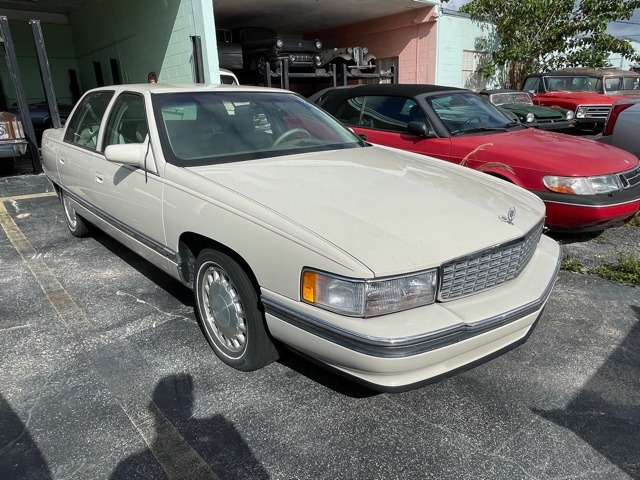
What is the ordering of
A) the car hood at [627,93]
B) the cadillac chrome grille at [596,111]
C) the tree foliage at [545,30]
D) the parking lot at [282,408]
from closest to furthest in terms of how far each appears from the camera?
the parking lot at [282,408] → the cadillac chrome grille at [596,111] → the car hood at [627,93] → the tree foliage at [545,30]

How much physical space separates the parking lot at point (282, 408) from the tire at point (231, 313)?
0.41ft

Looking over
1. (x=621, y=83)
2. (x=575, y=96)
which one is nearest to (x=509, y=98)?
(x=575, y=96)

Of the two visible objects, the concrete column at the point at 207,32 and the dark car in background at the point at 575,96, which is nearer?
the concrete column at the point at 207,32

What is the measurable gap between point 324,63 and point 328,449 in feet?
41.3

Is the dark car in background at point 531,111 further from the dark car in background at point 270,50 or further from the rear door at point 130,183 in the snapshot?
the rear door at point 130,183

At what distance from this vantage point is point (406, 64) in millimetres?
14430

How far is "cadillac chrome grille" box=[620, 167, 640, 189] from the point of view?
4.45m

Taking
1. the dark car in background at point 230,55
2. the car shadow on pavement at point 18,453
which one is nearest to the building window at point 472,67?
the dark car in background at point 230,55

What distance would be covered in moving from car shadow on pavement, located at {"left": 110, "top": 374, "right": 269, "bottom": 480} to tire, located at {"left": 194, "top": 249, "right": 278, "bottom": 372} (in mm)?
347

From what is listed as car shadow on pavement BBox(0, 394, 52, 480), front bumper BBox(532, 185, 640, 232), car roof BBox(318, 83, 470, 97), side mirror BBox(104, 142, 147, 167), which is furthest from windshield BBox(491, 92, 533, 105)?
car shadow on pavement BBox(0, 394, 52, 480)

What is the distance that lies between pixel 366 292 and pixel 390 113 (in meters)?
4.14

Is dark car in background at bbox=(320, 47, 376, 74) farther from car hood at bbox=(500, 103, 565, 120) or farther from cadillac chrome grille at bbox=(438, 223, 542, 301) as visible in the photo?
cadillac chrome grille at bbox=(438, 223, 542, 301)

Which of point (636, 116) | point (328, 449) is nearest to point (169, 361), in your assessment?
point (328, 449)

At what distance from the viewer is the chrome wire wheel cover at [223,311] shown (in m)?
2.60
